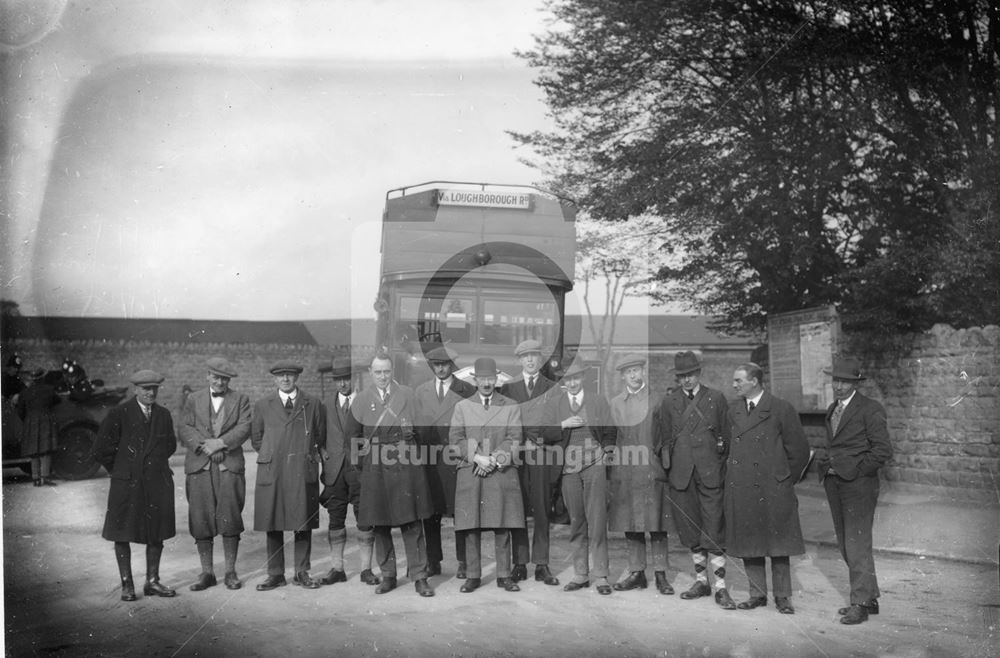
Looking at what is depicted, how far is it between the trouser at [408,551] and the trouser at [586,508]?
1.23 metres

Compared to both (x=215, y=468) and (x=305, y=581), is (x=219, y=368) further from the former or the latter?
(x=305, y=581)

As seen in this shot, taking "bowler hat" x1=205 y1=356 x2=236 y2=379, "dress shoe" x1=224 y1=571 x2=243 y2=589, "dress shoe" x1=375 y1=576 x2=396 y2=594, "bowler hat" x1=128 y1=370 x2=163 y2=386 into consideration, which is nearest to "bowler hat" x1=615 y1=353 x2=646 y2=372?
"dress shoe" x1=375 y1=576 x2=396 y2=594

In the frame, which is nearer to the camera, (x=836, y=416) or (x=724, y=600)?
(x=724, y=600)

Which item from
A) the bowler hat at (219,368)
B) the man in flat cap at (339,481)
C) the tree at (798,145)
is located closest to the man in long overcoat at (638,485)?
the man in flat cap at (339,481)

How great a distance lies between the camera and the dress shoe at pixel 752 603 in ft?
19.2

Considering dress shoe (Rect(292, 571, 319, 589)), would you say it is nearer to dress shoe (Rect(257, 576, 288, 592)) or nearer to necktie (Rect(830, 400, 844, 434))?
dress shoe (Rect(257, 576, 288, 592))

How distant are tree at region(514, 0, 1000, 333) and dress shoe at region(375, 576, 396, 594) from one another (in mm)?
7691

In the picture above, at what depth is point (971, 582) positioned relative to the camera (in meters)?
6.84

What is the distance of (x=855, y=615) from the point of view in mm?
5508

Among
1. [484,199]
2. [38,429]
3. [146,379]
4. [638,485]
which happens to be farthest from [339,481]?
[38,429]

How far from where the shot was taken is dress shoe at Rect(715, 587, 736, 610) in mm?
5824

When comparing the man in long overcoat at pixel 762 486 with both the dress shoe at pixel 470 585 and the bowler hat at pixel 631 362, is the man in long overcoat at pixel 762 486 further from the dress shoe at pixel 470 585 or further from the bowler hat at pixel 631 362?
the dress shoe at pixel 470 585

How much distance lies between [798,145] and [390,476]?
834cm

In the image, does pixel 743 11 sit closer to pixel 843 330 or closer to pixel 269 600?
pixel 843 330
